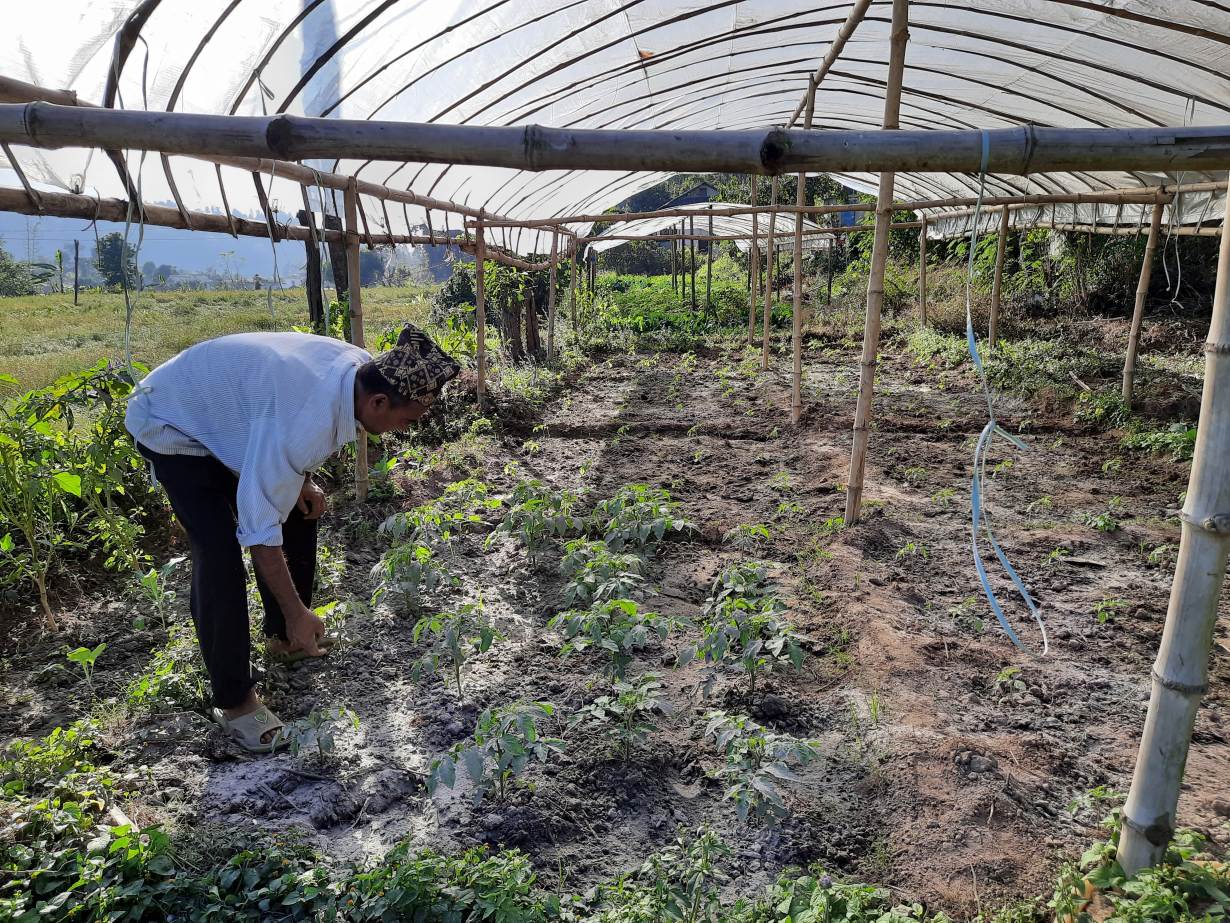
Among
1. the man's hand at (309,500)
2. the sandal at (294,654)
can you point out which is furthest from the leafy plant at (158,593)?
the man's hand at (309,500)

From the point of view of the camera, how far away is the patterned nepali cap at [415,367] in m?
2.46

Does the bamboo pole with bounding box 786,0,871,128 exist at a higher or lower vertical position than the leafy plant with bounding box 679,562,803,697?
higher

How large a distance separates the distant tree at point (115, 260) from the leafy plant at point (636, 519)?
2277 mm

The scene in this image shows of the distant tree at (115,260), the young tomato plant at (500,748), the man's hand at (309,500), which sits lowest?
the young tomato plant at (500,748)

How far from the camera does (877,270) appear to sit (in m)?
4.20

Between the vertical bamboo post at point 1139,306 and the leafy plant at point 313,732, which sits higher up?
the vertical bamboo post at point 1139,306

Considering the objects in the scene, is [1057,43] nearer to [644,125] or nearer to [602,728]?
[644,125]

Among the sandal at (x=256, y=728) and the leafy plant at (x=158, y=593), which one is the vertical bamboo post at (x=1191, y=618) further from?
the leafy plant at (x=158, y=593)

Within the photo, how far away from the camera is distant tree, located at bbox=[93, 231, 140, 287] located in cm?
251

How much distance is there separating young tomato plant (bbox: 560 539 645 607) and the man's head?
1.11 meters

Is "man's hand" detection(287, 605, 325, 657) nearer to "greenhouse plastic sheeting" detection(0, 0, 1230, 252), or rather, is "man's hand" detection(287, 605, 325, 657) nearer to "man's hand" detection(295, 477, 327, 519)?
"man's hand" detection(295, 477, 327, 519)

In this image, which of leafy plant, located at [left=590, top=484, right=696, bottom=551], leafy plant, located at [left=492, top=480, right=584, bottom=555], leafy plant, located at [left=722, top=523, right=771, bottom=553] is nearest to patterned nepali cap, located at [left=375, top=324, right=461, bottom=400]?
leafy plant, located at [left=590, top=484, right=696, bottom=551]

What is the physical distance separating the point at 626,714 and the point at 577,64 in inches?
189

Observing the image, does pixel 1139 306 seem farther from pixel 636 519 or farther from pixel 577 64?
pixel 636 519
